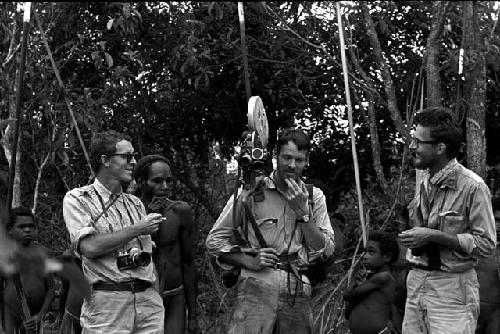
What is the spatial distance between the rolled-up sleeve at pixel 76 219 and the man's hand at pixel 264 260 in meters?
0.92

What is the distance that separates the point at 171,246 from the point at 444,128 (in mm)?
2379

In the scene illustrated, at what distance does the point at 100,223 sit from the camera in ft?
19.2

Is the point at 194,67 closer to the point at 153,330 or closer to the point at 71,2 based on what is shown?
the point at 71,2

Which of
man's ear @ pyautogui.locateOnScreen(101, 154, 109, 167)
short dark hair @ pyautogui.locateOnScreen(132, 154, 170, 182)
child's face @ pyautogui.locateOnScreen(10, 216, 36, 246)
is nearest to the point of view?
man's ear @ pyautogui.locateOnScreen(101, 154, 109, 167)

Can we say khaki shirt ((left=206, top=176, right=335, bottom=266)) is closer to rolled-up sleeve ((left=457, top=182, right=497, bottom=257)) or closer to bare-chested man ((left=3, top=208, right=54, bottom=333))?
rolled-up sleeve ((left=457, top=182, right=497, bottom=257))

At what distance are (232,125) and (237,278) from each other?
17.5 feet

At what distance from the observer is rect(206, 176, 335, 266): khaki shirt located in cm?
581

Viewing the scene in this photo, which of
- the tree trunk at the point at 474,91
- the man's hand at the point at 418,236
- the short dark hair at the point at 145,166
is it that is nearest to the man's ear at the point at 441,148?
the man's hand at the point at 418,236

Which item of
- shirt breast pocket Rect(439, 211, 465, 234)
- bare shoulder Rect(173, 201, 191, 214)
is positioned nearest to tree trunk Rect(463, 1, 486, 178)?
bare shoulder Rect(173, 201, 191, 214)

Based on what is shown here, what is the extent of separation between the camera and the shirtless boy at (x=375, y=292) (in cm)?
741

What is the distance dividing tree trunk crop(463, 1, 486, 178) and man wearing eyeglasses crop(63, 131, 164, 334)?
316 cm

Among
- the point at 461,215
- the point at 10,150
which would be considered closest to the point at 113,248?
the point at 461,215

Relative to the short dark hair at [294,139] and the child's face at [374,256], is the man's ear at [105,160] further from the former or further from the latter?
the child's face at [374,256]

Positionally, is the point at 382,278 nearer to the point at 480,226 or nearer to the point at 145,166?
the point at 145,166
